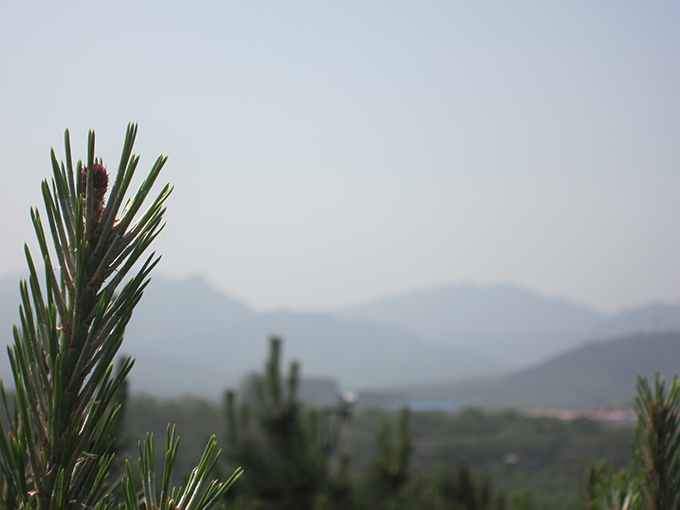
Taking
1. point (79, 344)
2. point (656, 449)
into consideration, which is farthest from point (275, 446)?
point (79, 344)

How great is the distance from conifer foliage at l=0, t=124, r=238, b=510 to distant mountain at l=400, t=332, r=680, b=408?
16499 centimetres

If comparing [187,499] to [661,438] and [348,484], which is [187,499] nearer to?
[661,438]

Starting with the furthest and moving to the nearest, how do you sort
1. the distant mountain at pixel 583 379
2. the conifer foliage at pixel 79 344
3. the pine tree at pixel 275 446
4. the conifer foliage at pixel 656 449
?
the distant mountain at pixel 583 379, the pine tree at pixel 275 446, the conifer foliage at pixel 656 449, the conifer foliage at pixel 79 344

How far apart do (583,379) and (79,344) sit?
201 m

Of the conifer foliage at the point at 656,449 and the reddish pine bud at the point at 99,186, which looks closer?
the reddish pine bud at the point at 99,186

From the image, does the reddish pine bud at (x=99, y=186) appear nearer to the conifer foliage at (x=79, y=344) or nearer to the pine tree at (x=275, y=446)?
the conifer foliage at (x=79, y=344)

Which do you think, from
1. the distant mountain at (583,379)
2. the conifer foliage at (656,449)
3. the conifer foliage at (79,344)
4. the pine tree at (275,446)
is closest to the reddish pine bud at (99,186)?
the conifer foliage at (79,344)

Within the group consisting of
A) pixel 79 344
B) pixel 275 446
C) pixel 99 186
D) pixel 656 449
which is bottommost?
pixel 275 446

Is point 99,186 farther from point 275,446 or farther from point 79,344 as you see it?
point 275,446

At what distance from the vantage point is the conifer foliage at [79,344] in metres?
0.72

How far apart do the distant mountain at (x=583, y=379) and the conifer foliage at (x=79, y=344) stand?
541 feet

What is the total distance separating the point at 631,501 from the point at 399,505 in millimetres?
6268

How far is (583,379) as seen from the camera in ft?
594

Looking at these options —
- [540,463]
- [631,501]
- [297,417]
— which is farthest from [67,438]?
[540,463]
